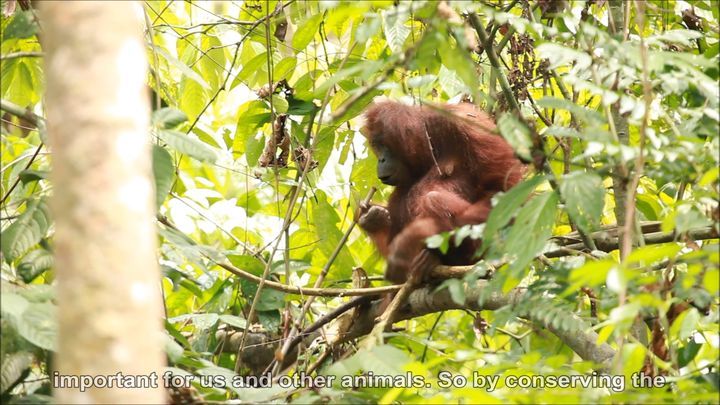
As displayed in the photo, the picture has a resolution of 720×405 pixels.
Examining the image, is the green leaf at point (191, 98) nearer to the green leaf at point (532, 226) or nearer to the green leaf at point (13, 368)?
the green leaf at point (13, 368)

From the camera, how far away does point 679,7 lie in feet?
13.3

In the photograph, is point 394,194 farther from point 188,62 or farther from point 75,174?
point 75,174

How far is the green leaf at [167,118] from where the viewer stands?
278 centimetres

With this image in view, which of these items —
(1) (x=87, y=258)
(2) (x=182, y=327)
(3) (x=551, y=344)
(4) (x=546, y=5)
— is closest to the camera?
(1) (x=87, y=258)

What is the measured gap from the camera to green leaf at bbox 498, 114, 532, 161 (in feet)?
9.19

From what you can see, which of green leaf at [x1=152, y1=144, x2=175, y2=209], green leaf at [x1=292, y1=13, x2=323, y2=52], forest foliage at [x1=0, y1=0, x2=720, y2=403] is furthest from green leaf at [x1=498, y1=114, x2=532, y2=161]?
green leaf at [x1=292, y1=13, x2=323, y2=52]

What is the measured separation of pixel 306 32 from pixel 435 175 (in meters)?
1.23

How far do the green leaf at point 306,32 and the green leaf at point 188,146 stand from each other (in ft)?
5.60

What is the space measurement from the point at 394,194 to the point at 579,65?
8.79 ft

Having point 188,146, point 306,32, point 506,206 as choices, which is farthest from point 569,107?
point 306,32

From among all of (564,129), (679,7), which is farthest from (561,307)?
(679,7)

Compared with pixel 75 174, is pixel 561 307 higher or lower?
lower

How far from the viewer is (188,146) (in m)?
2.81

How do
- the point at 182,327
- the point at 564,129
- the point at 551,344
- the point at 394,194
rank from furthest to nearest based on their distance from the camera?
the point at 394,194 → the point at 551,344 → the point at 182,327 → the point at 564,129
